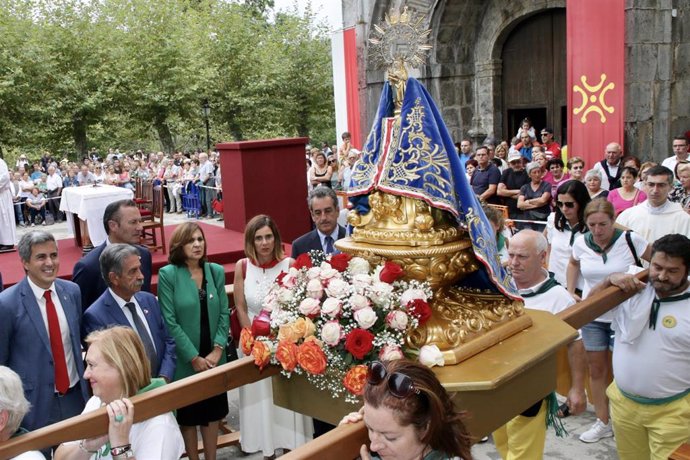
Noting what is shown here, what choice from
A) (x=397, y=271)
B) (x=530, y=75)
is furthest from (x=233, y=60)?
(x=397, y=271)

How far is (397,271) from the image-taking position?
2.66m

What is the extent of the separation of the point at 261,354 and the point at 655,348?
2276mm

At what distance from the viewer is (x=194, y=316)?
4547mm

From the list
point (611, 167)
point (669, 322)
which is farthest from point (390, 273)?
point (611, 167)

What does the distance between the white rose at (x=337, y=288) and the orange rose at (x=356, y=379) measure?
32 cm

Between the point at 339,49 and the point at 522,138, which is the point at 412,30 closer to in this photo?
the point at 522,138

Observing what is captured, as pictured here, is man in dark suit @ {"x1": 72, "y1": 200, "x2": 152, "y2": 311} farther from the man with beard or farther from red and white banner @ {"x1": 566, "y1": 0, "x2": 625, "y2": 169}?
red and white banner @ {"x1": 566, "y1": 0, "x2": 625, "y2": 169}

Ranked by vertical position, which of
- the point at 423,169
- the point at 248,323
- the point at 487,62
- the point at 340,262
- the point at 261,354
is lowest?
the point at 248,323

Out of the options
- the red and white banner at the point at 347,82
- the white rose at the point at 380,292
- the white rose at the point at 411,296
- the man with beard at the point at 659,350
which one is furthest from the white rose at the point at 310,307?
the red and white banner at the point at 347,82

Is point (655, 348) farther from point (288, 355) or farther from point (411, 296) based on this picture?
point (288, 355)

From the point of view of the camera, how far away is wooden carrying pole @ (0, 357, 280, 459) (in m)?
2.26

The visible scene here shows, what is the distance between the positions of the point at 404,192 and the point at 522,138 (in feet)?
34.2

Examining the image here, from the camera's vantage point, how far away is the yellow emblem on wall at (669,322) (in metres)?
3.65

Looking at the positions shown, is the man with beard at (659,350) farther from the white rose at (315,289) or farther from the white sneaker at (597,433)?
the white rose at (315,289)
